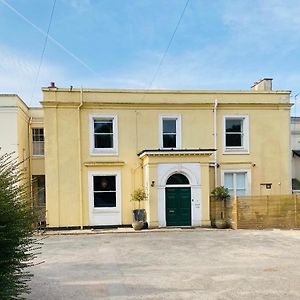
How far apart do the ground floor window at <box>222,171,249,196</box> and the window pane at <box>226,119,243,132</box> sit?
2.52 m

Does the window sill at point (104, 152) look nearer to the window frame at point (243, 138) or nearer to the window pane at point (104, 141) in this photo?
the window pane at point (104, 141)

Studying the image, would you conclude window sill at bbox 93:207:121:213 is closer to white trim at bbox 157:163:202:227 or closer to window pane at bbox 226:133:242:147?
white trim at bbox 157:163:202:227

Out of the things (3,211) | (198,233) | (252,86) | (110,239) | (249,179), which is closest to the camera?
(3,211)

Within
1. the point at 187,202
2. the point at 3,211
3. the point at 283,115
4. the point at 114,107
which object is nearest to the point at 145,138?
the point at 114,107

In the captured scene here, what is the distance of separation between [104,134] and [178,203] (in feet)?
18.4

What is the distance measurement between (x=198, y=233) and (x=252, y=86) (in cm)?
1185

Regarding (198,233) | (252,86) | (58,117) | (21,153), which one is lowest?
(198,233)

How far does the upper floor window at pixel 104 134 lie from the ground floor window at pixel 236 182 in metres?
6.69

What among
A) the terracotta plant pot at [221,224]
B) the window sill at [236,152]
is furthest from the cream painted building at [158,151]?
the terracotta plant pot at [221,224]

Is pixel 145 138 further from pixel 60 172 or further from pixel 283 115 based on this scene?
pixel 283 115

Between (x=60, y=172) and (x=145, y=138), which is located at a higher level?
(x=145, y=138)

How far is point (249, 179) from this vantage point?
2323 cm

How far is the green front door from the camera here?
21516 mm

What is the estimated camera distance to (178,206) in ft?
70.7
